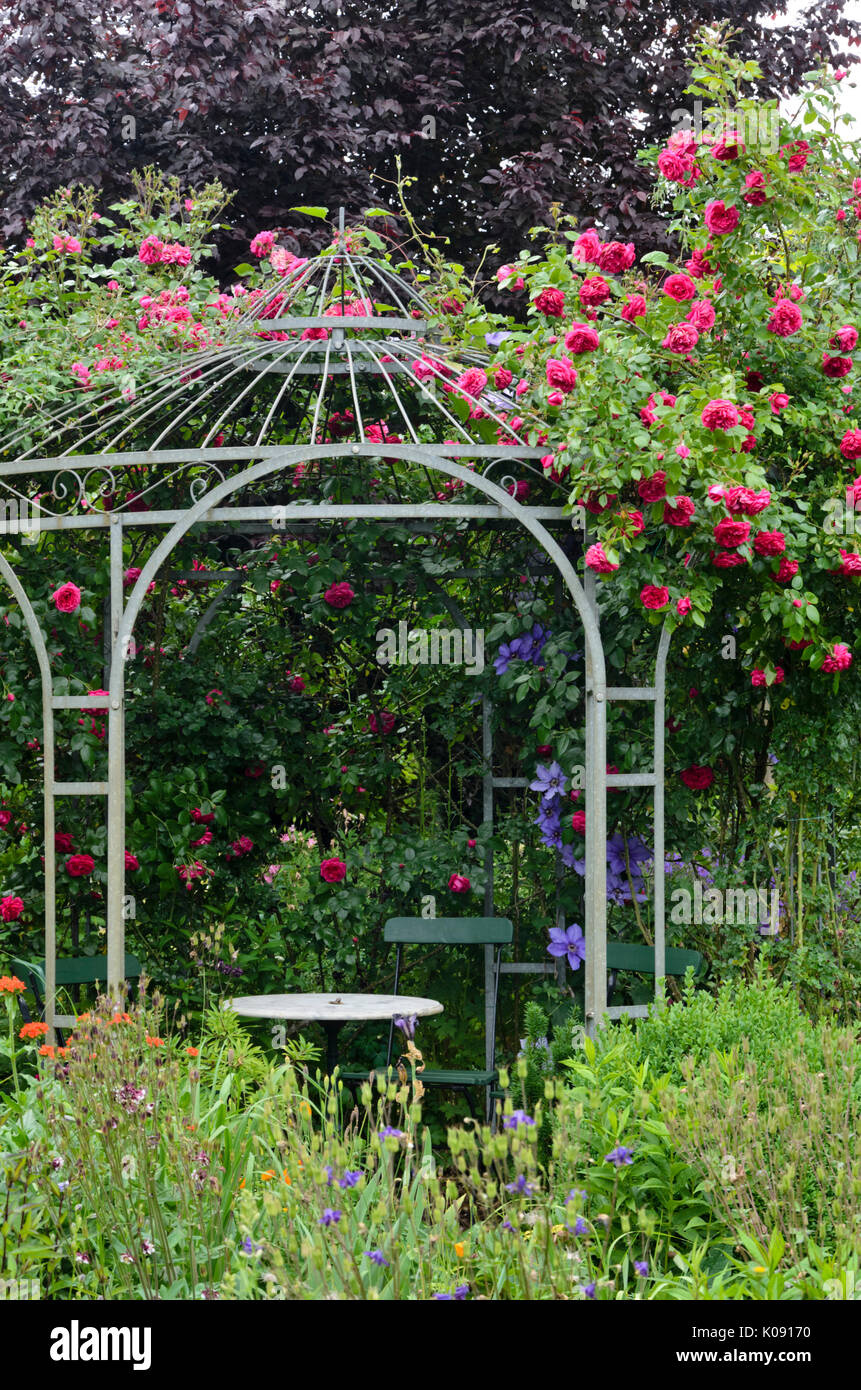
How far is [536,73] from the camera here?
29.0 ft

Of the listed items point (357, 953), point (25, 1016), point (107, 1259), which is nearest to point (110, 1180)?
point (107, 1259)

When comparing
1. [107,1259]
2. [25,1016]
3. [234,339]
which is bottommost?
[107,1259]

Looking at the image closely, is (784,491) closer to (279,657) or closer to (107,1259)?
(279,657)

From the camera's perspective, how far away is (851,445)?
4664 mm

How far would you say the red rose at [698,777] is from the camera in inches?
210

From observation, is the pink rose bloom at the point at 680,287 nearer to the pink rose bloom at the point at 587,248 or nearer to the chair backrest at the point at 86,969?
the pink rose bloom at the point at 587,248

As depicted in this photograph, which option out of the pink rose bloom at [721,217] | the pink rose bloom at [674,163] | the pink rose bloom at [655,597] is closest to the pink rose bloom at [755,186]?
the pink rose bloom at [721,217]

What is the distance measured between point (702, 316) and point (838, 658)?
1285 mm

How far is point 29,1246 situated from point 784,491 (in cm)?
341

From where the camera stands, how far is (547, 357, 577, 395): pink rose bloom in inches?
179

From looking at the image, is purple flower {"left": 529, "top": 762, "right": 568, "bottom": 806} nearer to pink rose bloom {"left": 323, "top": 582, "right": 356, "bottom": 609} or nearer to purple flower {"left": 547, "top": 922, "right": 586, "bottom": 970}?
purple flower {"left": 547, "top": 922, "right": 586, "bottom": 970}

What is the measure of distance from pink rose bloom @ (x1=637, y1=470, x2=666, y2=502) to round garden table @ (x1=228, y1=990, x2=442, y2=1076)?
186 cm

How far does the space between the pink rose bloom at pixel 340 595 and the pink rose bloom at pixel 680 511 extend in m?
1.99

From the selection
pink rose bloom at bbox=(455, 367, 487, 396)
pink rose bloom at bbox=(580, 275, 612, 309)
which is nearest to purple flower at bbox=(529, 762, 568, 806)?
pink rose bloom at bbox=(455, 367, 487, 396)
